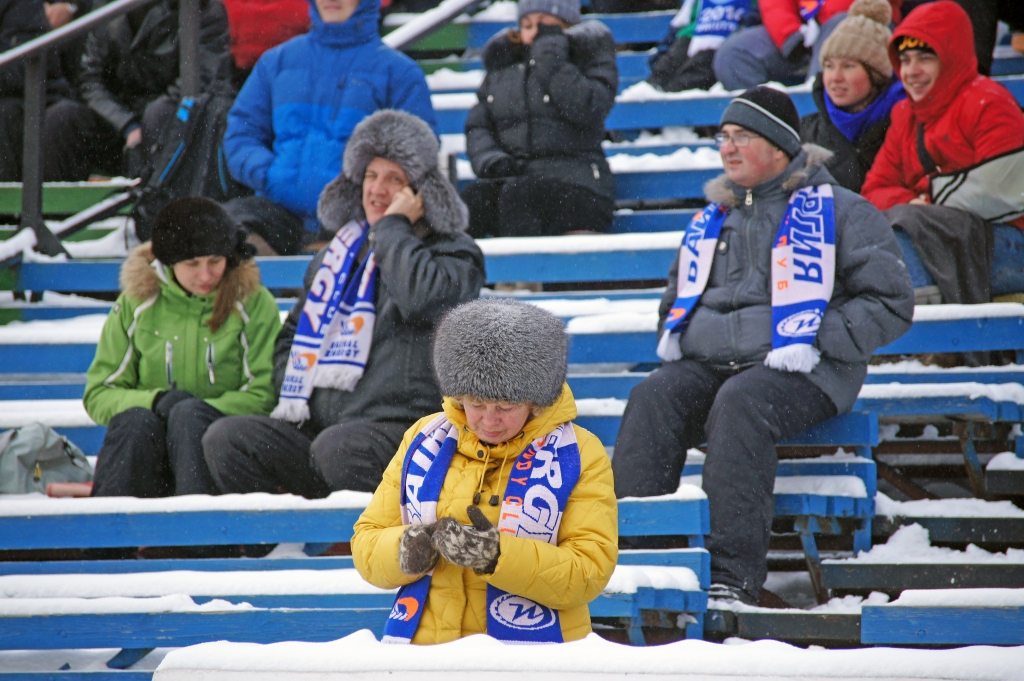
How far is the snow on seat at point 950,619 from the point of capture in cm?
256

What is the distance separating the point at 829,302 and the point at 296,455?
66.3 inches

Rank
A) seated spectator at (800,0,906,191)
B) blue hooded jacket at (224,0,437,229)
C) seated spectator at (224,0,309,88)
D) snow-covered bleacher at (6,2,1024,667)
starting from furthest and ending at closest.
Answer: seated spectator at (224,0,309,88) < blue hooded jacket at (224,0,437,229) < seated spectator at (800,0,906,191) < snow-covered bleacher at (6,2,1024,667)

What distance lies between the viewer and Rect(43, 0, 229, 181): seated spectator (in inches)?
220

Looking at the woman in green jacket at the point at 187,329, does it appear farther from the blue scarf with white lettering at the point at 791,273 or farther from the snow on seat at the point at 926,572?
the snow on seat at the point at 926,572

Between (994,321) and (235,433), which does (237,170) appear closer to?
(235,433)

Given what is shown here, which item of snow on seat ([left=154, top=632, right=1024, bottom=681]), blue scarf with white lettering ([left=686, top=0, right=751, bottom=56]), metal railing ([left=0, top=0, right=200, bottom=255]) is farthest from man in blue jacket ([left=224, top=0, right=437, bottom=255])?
snow on seat ([left=154, top=632, right=1024, bottom=681])

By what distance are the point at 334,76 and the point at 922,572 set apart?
3.05m

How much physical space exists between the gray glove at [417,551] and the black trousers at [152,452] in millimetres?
1551

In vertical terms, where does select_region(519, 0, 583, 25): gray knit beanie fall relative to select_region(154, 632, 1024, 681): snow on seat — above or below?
above

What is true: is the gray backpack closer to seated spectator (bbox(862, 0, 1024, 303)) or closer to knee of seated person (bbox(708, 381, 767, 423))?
knee of seated person (bbox(708, 381, 767, 423))

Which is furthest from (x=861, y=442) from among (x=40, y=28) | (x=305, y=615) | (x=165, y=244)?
(x=40, y=28)

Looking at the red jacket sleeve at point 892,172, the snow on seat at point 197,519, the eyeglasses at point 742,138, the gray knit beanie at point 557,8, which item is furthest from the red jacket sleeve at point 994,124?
the snow on seat at point 197,519

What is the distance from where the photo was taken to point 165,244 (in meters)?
3.49

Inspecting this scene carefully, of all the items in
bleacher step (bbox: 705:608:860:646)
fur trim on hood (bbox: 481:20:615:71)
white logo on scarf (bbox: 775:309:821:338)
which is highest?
fur trim on hood (bbox: 481:20:615:71)
